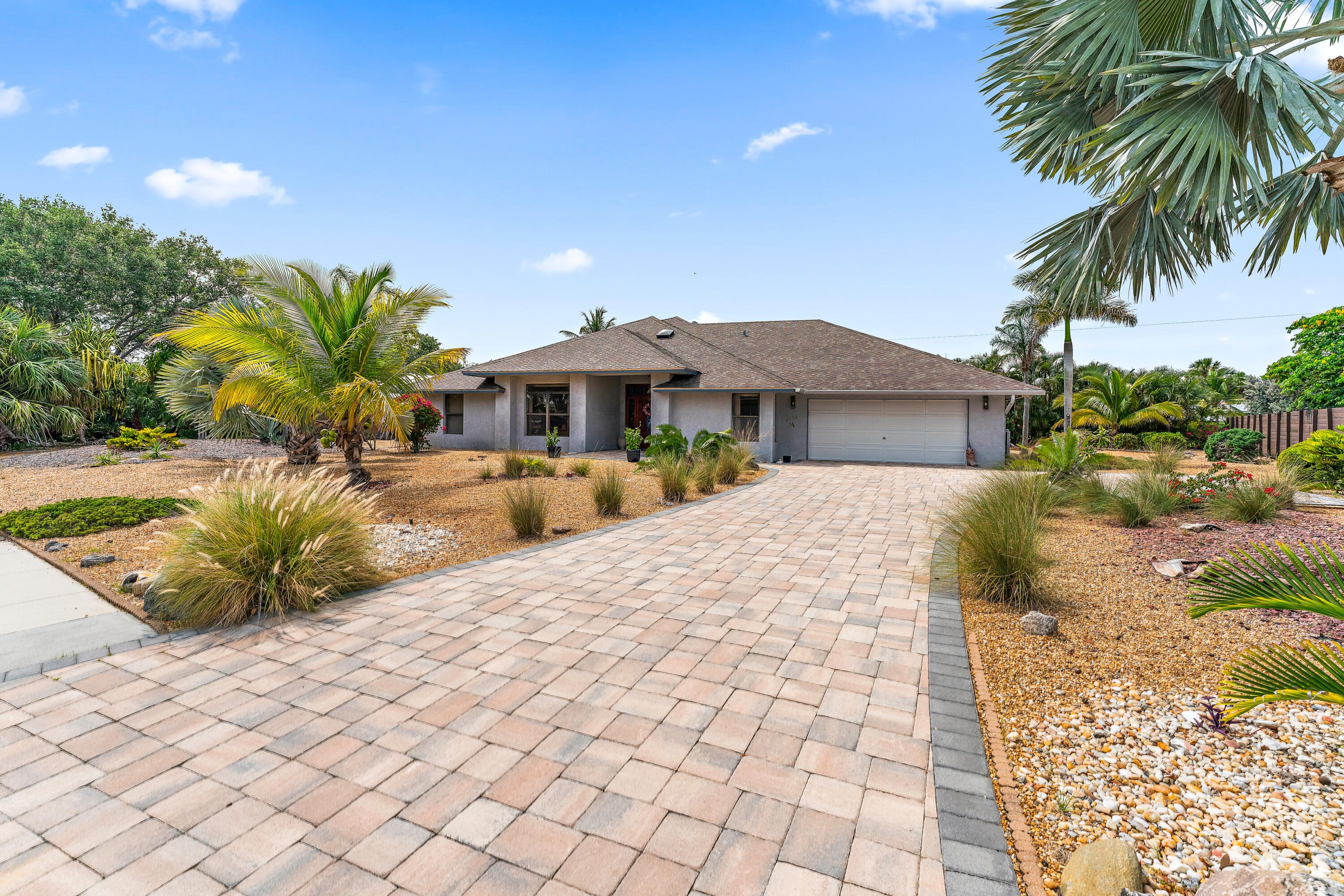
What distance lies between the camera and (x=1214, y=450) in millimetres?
18438

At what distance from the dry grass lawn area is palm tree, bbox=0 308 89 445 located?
11.0 feet

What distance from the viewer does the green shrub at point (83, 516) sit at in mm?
6926

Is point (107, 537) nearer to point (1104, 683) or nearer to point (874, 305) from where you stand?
point (1104, 683)

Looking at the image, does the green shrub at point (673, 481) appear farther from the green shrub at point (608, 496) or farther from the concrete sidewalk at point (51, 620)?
the concrete sidewalk at point (51, 620)

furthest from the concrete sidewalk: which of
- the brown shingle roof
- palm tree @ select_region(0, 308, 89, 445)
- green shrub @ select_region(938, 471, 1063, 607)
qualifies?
the brown shingle roof

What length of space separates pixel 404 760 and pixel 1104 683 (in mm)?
3925

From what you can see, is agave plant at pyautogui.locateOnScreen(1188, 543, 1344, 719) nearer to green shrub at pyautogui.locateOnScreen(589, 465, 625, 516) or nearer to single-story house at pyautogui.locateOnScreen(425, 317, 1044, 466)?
green shrub at pyautogui.locateOnScreen(589, 465, 625, 516)

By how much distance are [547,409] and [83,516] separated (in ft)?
43.8

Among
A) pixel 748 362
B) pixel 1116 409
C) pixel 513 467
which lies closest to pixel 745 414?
pixel 748 362

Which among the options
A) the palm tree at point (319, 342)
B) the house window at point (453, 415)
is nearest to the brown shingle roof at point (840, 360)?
the house window at point (453, 415)

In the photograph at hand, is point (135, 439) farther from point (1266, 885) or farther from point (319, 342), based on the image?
point (1266, 885)

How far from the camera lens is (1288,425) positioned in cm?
1714

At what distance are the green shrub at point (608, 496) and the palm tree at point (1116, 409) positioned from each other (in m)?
24.2

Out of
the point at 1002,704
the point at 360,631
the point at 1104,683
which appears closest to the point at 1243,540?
the point at 1104,683
